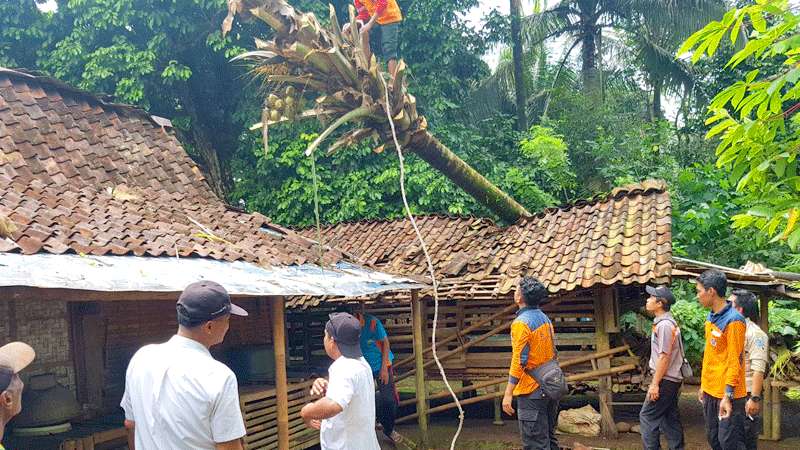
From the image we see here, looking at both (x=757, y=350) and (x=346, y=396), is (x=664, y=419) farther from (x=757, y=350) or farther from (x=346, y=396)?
(x=346, y=396)

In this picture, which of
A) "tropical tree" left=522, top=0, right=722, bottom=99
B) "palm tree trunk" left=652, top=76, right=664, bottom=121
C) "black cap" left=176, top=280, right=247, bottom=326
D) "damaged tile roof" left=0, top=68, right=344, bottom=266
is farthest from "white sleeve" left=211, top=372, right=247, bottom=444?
"palm tree trunk" left=652, top=76, right=664, bottom=121

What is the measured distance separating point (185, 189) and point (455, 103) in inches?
312

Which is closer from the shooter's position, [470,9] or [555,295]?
[555,295]

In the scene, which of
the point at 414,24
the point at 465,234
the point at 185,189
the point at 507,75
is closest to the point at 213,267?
the point at 185,189

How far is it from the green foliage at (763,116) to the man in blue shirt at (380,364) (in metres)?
4.87

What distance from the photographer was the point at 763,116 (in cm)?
341

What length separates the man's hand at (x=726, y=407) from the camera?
4.90 meters

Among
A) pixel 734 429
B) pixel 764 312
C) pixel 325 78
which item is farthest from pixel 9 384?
pixel 764 312

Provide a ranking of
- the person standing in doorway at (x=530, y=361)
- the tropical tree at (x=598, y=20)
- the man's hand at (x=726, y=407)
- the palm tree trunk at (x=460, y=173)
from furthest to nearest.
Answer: the tropical tree at (x=598, y=20) < the palm tree trunk at (x=460, y=173) < the person standing in doorway at (x=530, y=361) < the man's hand at (x=726, y=407)

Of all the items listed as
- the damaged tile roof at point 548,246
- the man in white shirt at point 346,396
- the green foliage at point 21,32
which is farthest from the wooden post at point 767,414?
the green foliage at point 21,32

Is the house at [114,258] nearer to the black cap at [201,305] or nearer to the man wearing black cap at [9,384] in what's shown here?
the man wearing black cap at [9,384]

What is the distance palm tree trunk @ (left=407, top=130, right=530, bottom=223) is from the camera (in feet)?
23.6

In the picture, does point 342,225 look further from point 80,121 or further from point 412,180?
point 80,121

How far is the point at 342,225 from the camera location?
11914 millimetres
